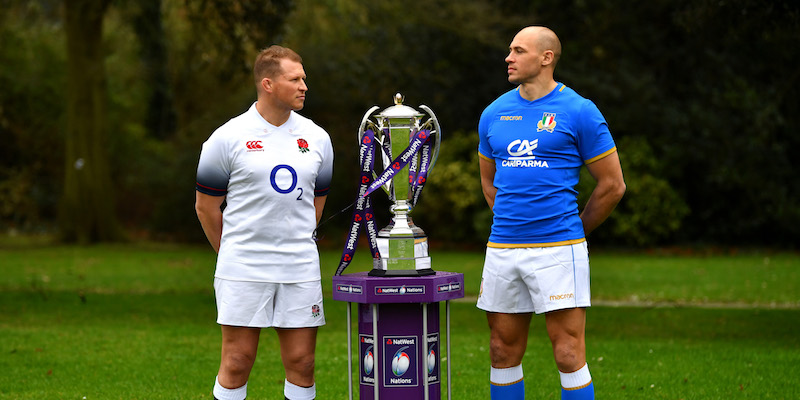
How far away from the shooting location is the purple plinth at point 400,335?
5.32 meters

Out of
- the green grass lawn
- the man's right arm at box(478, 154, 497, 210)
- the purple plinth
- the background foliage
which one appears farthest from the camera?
the background foliage

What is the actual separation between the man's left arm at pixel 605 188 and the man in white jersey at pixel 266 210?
1540mm

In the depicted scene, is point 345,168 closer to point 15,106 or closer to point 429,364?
point 15,106

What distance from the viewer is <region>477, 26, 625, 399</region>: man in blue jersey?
5.16 metres

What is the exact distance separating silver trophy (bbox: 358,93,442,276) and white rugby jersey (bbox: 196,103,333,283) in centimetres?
48

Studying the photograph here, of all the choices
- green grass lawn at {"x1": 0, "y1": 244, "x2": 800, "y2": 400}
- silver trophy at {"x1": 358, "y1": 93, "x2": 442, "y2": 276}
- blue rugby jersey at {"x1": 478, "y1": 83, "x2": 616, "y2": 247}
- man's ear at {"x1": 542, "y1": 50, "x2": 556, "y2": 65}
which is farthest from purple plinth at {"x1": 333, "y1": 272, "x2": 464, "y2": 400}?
green grass lawn at {"x1": 0, "y1": 244, "x2": 800, "y2": 400}

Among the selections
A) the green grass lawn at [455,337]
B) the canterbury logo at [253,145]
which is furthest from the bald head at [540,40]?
the green grass lawn at [455,337]

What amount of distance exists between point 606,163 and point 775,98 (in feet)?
47.9

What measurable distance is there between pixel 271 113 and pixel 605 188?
1.86 metres

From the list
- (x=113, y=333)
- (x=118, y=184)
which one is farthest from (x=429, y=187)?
(x=113, y=333)

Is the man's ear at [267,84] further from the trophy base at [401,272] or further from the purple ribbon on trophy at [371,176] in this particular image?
the trophy base at [401,272]

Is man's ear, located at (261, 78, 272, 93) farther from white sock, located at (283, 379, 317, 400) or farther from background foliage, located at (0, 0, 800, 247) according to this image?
background foliage, located at (0, 0, 800, 247)

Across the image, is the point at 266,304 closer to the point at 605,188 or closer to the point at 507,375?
the point at 507,375

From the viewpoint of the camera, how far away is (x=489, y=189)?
571cm
